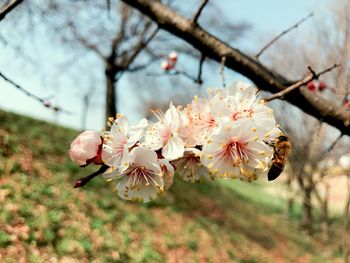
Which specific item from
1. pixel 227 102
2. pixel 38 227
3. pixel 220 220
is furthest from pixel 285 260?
pixel 227 102

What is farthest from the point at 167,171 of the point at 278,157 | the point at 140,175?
the point at 278,157

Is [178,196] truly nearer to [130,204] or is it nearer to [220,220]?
[220,220]

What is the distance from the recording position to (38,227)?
462 cm

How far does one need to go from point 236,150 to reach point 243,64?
128 cm

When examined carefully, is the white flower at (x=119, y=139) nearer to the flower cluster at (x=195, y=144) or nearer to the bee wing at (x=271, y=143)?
the flower cluster at (x=195, y=144)

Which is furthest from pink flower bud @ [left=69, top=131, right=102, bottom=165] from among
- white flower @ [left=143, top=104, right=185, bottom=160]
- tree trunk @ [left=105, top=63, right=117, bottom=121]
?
tree trunk @ [left=105, top=63, right=117, bottom=121]

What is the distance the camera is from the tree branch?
2.08 m

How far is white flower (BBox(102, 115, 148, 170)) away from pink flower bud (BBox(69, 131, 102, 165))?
3 cm

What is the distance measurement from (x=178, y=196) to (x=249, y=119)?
8059 millimetres

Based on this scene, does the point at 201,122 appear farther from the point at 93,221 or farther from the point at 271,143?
the point at 93,221

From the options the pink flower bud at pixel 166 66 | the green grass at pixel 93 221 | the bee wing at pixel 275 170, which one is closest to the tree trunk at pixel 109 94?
the green grass at pixel 93 221

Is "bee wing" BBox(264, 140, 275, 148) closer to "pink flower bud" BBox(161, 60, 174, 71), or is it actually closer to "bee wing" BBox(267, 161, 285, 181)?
"bee wing" BBox(267, 161, 285, 181)

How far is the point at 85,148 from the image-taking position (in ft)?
3.42

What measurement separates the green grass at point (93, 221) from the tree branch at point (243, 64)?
2.79 meters
